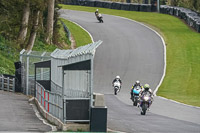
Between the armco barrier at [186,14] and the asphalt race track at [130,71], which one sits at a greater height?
the armco barrier at [186,14]

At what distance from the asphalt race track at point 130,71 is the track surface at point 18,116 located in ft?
8.44

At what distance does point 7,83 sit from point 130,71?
12990mm

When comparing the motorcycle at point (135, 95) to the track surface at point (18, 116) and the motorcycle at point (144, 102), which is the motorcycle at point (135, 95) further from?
the track surface at point (18, 116)

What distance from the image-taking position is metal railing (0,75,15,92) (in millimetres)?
33253

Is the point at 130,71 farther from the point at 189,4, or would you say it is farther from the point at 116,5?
the point at 189,4

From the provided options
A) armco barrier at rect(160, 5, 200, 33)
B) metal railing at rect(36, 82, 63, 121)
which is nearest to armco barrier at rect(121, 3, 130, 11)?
armco barrier at rect(160, 5, 200, 33)

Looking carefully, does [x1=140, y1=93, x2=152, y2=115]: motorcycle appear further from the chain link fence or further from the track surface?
the chain link fence

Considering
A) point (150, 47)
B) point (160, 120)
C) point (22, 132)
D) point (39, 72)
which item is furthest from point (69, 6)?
point (22, 132)

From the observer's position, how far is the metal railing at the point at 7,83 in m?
33.3

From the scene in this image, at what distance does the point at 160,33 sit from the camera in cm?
5953

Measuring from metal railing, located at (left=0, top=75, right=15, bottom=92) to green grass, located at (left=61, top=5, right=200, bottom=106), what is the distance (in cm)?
894

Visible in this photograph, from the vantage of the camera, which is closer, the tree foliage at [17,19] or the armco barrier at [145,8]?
the tree foliage at [17,19]

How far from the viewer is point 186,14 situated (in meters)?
66.1

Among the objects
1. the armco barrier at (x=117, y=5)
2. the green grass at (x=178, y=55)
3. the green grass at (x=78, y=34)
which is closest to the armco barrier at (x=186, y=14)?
the green grass at (x=178, y=55)
